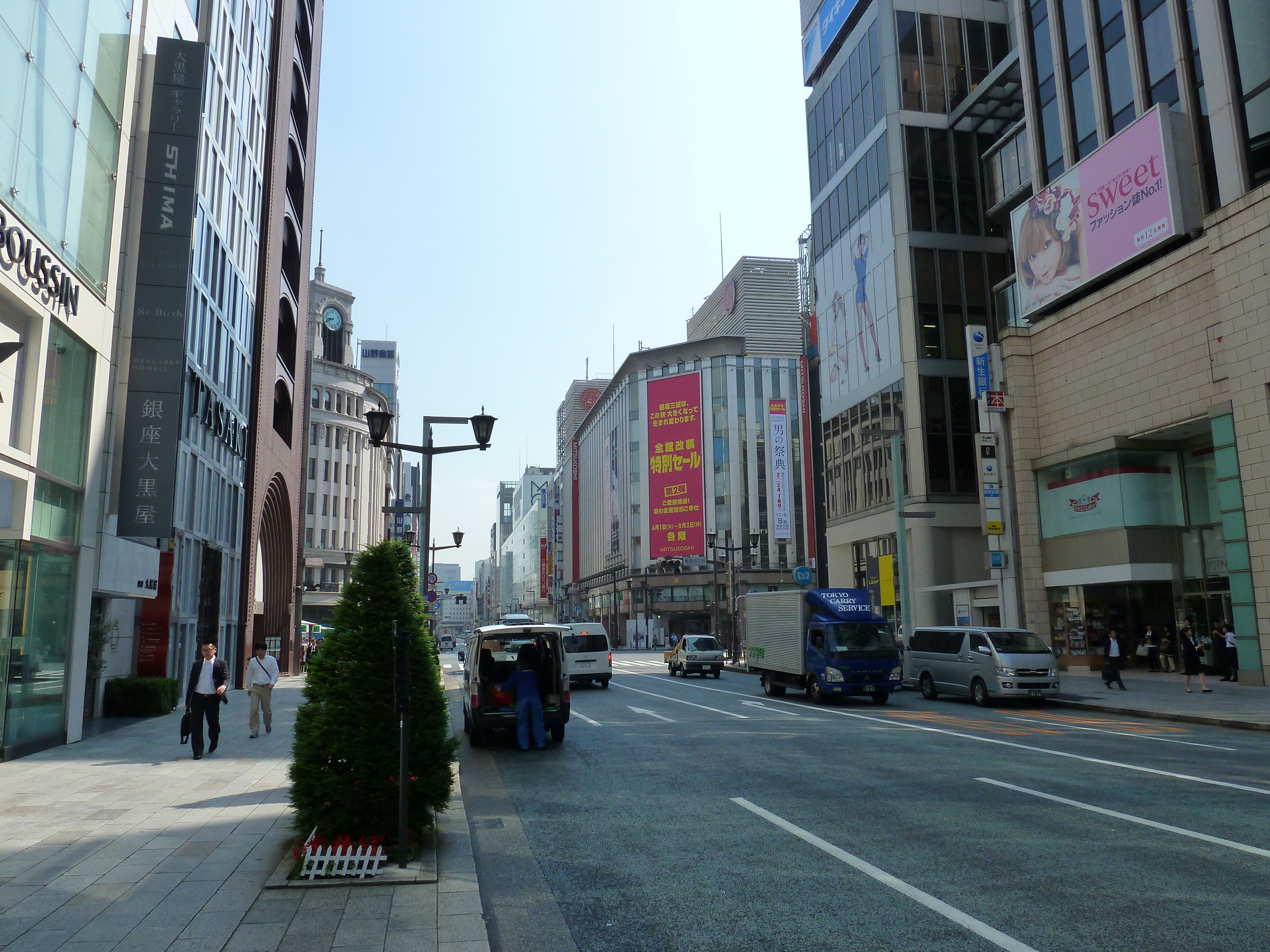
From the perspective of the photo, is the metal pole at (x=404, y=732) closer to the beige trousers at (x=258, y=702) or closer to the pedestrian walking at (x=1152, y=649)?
the beige trousers at (x=258, y=702)

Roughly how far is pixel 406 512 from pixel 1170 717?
59.1 ft

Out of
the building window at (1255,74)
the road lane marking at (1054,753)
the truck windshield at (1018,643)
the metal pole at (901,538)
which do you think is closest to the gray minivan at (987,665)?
the truck windshield at (1018,643)

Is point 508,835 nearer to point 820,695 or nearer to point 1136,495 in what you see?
point 820,695

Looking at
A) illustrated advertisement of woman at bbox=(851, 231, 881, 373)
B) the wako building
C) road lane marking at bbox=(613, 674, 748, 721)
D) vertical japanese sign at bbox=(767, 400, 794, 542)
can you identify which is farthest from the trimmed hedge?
vertical japanese sign at bbox=(767, 400, 794, 542)

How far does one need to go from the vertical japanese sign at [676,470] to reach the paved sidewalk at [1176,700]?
219ft

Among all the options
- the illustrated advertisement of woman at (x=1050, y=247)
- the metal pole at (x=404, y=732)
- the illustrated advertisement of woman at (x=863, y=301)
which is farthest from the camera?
the illustrated advertisement of woman at (x=863, y=301)

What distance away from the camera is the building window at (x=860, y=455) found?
143 ft

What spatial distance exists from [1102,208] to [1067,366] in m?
5.59

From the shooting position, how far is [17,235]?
43.0 ft

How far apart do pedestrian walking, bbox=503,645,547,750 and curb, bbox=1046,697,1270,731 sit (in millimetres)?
13013

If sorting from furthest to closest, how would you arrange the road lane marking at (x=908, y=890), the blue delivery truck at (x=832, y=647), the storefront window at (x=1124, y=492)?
the storefront window at (x=1124, y=492)
the blue delivery truck at (x=832, y=647)
the road lane marking at (x=908, y=890)

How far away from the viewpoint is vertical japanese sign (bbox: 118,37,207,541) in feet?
61.7

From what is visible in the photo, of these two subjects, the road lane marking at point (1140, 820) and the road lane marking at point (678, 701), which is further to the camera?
the road lane marking at point (678, 701)

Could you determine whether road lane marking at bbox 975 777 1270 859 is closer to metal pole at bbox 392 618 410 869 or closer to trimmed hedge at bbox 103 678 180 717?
metal pole at bbox 392 618 410 869
